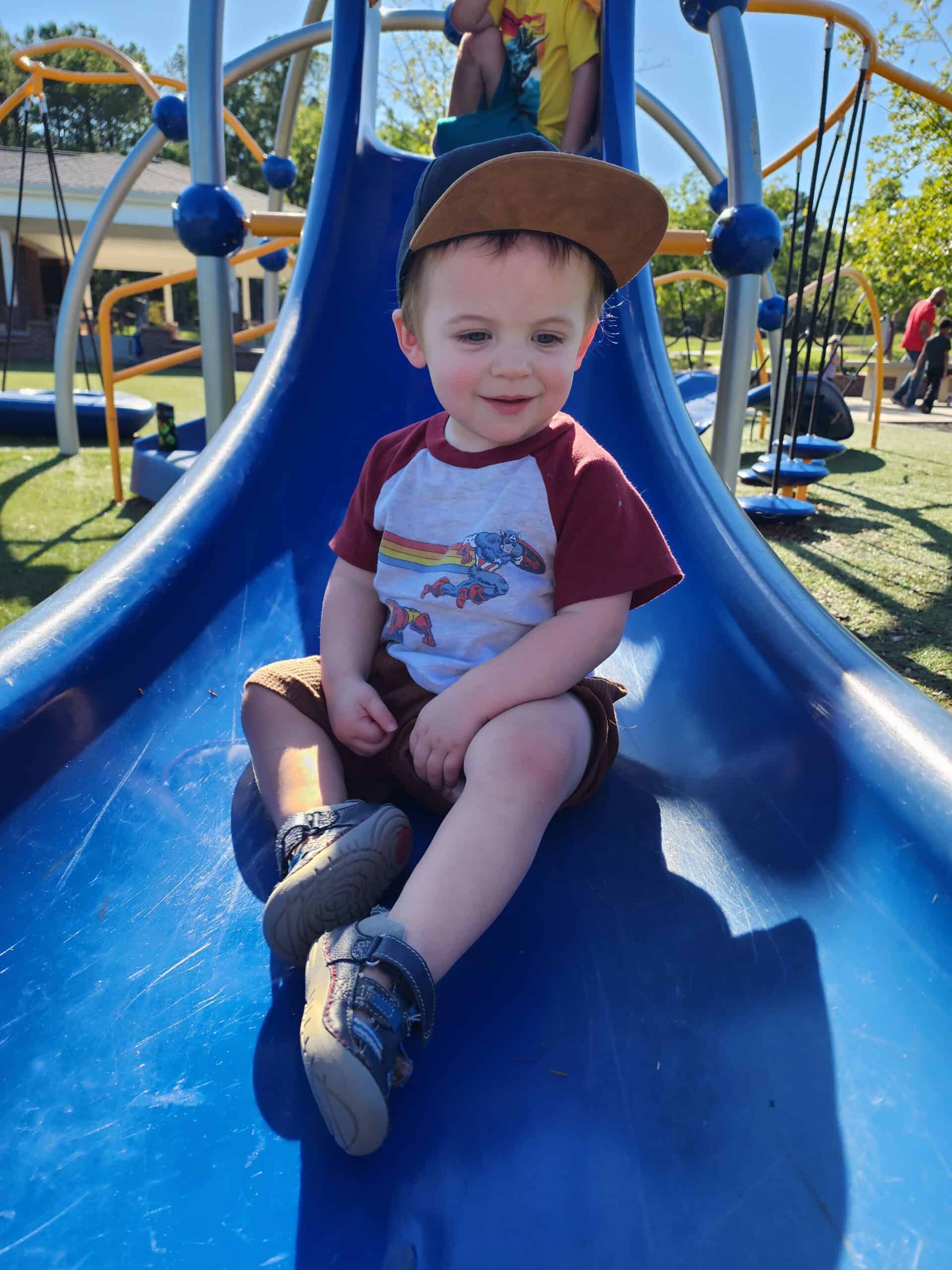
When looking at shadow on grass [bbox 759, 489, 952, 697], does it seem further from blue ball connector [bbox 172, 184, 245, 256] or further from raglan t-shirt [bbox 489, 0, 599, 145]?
blue ball connector [bbox 172, 184, 245, 256]

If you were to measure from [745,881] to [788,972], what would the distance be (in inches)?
6.0

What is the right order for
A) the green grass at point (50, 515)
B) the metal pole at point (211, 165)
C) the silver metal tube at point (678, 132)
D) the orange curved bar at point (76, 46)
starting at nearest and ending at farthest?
the metal pole at point (211, 165) → the green grass at point (50, 515) → the orange curved bar at point (76, 46) → the silver metal tube at point (678, 132)

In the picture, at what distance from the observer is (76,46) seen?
482 cm

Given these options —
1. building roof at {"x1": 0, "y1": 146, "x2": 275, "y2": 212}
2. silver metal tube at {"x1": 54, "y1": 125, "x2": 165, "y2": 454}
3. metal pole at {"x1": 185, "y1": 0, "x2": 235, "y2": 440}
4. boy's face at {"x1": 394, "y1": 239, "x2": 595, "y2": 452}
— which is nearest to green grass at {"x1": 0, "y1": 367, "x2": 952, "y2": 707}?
silver metal tube at {"x1": 54, "y1": 125, "x2": 165, "y2": 454}

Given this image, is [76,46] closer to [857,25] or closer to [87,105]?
[857,25]

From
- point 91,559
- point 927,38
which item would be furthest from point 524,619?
point 927,38

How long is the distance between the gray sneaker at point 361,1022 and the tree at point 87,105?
38.8 metres

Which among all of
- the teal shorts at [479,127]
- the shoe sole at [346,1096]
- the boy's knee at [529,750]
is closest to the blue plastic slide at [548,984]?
the shoe sole at [346,1096]

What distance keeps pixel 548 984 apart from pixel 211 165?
98.2 inches

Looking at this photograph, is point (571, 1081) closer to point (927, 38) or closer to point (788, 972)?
point (788, 972)

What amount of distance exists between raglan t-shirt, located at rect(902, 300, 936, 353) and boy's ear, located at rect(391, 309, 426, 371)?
1173 cm

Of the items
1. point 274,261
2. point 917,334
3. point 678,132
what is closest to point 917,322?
point 917,334

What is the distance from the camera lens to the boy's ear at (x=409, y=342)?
121cm

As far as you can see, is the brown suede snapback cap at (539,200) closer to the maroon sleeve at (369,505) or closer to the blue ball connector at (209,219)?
the maroon sleeve at (369,505)
